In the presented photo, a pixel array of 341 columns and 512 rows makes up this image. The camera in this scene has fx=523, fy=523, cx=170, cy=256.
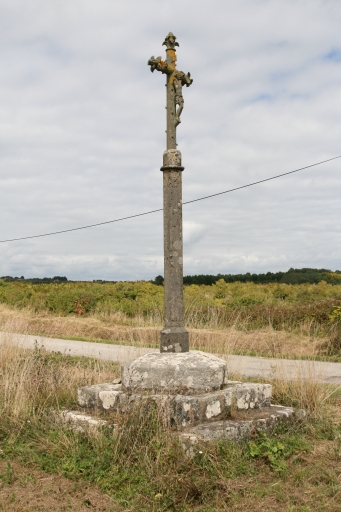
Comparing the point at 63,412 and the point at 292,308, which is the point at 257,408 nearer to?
the point at 63,412

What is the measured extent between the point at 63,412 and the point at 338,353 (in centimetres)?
822

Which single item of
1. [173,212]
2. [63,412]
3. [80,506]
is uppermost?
[173,212]

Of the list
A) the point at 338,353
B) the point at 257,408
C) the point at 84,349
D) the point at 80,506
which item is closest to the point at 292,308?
the point at 338,353

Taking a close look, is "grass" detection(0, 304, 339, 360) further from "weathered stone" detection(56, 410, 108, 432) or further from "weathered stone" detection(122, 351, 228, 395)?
"weathered stone" detection(56, 410, 108, 432)

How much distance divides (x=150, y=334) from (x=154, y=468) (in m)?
8.90

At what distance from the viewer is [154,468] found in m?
4.21

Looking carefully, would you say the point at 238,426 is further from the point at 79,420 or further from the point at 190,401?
the point at 79,420

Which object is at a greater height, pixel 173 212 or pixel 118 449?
pixel 173 212

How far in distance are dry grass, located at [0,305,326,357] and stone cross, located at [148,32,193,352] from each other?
83.6 inches

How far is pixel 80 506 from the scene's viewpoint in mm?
3920

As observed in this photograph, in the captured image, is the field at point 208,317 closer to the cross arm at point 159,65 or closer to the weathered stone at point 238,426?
the weathered stone at point 238,426

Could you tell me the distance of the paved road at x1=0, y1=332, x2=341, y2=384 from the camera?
686cm

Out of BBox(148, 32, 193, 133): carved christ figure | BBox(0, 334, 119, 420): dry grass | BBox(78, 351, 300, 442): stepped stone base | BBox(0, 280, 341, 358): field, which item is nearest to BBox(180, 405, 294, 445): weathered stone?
BBox(78, 351, 300, 442): stepped stone base

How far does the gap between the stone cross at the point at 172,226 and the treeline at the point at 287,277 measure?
1082 inches
